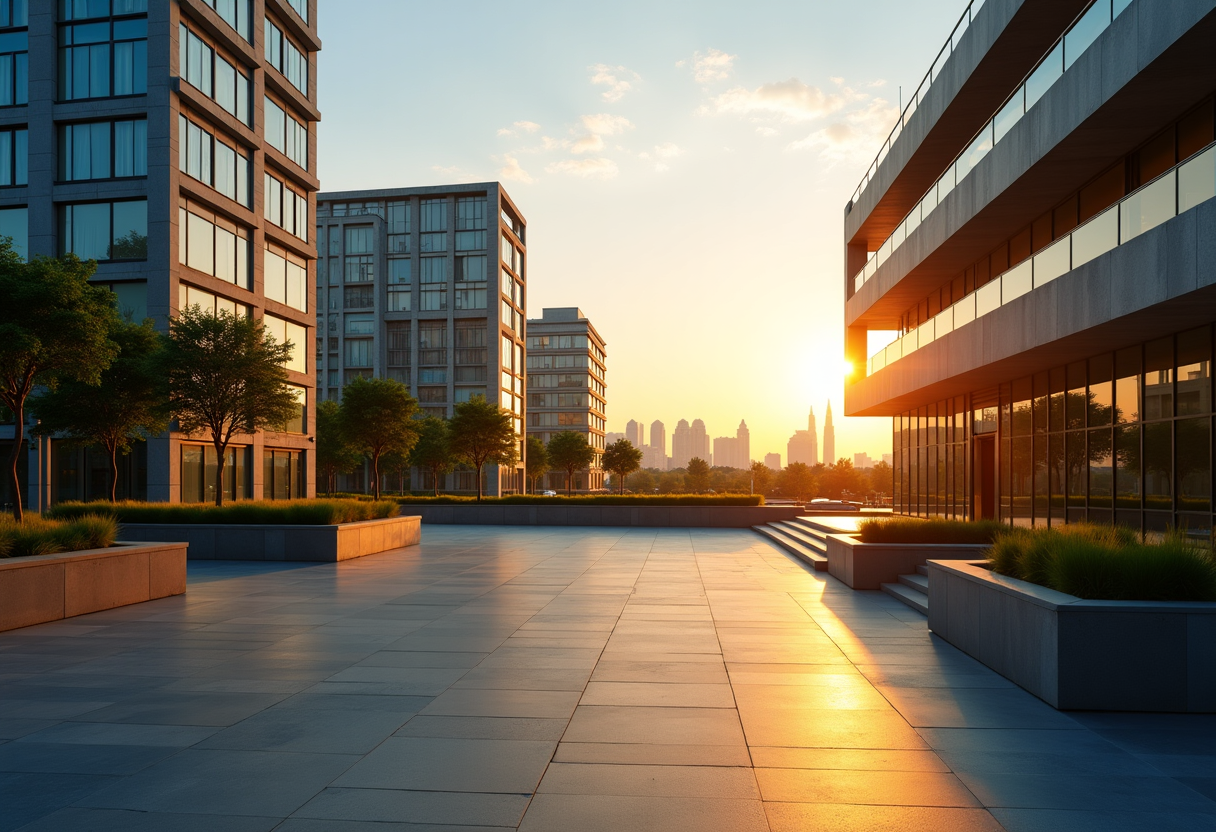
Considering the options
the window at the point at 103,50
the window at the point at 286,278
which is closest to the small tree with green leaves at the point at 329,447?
the window at the point at 286,278

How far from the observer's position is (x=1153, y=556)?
26.0 feet

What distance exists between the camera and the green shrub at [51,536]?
477 inches

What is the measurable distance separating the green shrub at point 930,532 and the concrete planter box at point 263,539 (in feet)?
41.4

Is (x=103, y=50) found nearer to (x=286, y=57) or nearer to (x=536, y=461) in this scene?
(x=286, y=57)

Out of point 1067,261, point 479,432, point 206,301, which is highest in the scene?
point 206,301

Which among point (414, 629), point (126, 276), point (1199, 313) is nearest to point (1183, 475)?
point (1199, 313)

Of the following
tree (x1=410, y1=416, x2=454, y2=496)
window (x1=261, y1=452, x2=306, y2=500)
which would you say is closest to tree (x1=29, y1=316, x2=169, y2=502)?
window (x1=261, y1=452, x2=306, y2=500)

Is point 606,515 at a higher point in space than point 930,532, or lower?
lower

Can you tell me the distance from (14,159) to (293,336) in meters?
14.0

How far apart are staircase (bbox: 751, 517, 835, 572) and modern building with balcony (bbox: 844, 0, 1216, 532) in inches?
206

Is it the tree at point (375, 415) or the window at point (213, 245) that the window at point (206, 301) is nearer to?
the window at point (213, 245)

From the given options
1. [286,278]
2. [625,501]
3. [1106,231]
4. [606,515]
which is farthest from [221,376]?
[1106,231]

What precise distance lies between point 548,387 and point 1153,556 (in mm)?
127314

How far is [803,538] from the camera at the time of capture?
974 inches
